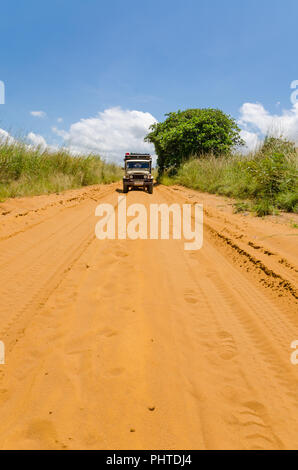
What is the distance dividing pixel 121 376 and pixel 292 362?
141 cm

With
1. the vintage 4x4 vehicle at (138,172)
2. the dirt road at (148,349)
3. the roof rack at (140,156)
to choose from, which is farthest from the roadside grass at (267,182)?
the roof rack at (140,156)

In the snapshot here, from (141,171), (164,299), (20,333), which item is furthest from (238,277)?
(141,171)

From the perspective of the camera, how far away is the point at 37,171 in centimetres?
1355

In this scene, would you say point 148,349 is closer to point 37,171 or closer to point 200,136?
point 37,171

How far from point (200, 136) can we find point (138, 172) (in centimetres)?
829

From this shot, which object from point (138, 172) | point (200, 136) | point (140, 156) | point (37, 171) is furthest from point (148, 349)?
point (200, 136)

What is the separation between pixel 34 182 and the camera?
12906 mm

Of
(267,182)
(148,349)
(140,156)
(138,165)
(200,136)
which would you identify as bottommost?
(148,349)

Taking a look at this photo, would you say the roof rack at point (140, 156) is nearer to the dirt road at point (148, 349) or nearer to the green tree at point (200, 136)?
the green tree at point (200, 136)

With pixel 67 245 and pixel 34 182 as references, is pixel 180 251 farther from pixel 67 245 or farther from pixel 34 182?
pixel 34 182

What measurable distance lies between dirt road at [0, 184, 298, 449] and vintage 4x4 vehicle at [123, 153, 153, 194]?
505 inches

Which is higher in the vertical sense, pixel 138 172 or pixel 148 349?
pixel 138 172

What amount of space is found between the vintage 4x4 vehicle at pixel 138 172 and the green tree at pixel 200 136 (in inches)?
253

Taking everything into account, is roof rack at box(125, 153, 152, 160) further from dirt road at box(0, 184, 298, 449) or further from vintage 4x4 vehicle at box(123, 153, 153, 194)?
dirt road at box(0, 184, 298, 449)
